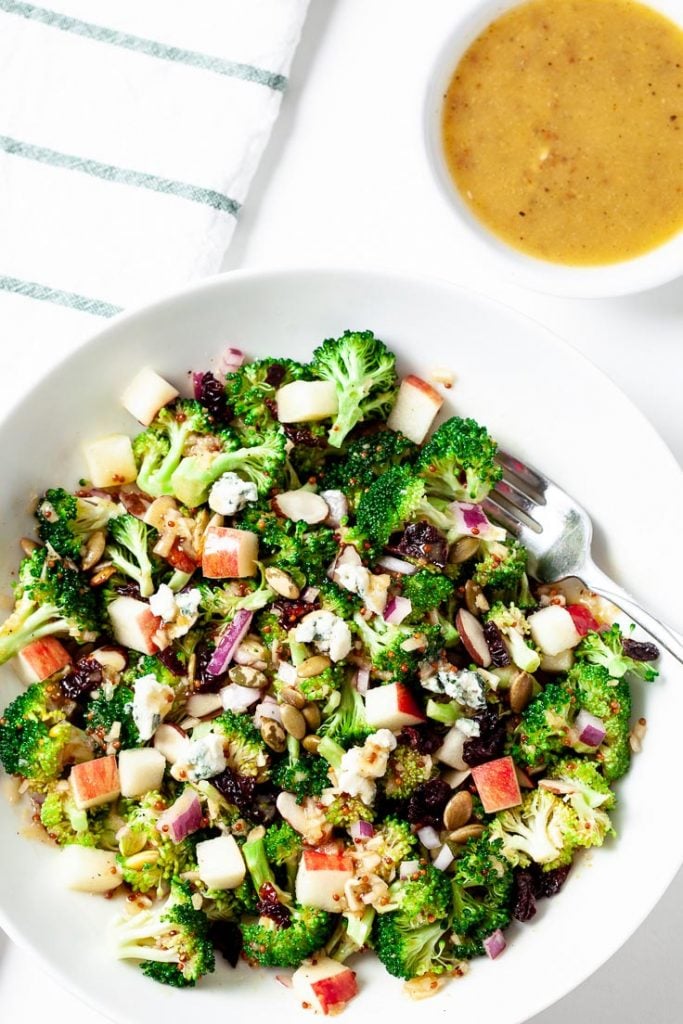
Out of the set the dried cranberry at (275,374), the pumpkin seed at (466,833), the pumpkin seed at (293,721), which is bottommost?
the pumpkin seed at (466,833)

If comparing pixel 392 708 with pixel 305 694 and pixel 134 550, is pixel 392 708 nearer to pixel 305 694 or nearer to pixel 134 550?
pixel 305 694

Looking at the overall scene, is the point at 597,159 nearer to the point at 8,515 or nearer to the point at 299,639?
the point at 299,639

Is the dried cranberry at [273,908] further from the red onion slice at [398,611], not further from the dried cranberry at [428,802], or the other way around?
the red onion slice at [398,611]

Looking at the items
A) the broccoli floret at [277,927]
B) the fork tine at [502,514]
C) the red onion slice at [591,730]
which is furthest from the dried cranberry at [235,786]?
the fork tine at [502,514]

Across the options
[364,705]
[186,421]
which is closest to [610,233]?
[186,421]

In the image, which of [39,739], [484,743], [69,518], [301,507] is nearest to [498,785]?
[484,743]

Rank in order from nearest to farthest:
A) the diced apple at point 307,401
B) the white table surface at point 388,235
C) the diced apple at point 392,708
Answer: the diced apple at point 392,708 → the diced apple at point 307,401 → the white table surface at point 388,235
